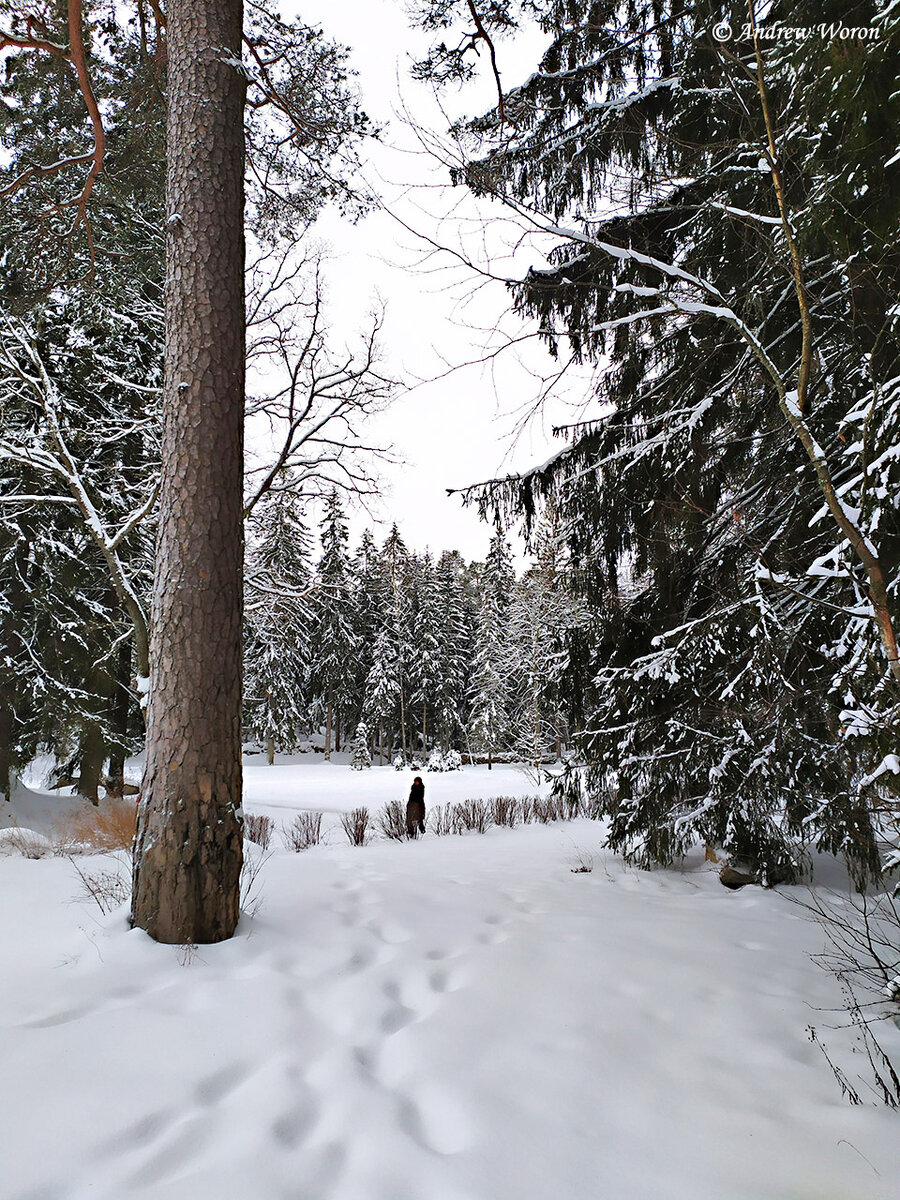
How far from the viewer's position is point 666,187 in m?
3.63

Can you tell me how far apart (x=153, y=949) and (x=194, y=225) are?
4000 mm

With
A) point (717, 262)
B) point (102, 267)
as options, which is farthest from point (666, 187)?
point (102, 267)

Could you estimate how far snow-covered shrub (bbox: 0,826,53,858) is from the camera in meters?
7.40

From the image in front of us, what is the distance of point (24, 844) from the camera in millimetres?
7672

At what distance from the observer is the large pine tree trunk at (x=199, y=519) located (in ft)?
10.2

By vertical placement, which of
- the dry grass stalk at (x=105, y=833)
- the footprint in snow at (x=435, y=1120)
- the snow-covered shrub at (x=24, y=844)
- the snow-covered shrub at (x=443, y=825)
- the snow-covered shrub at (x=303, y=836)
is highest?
the footprint in snow at (x=435, y=1120)

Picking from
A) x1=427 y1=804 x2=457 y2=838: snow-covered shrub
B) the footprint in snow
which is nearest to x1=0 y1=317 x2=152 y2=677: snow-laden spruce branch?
x1=427 y1=804 x2=457 y2=838: snow-covered shrub

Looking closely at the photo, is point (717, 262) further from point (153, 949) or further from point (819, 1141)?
point (153, 949)

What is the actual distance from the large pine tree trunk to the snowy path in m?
0.34

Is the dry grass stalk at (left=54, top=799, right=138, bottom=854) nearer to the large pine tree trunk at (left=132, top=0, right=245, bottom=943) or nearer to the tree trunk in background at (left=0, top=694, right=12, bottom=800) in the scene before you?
the tree trunk in background at (left=0, top=694, right=12, bottom=800)

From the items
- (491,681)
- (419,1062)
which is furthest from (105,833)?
(491,681)

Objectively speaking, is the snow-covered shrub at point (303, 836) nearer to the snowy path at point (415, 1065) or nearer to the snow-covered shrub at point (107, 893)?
the snow-covered shrub at point (107, 893)

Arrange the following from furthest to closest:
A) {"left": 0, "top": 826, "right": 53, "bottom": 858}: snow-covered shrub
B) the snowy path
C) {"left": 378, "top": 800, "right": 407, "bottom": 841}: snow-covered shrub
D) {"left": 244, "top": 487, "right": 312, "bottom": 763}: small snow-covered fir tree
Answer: {"left": 378, "top": 800, "right": 407, "bottom": 841}: snow-covered shrub < {"left": 244, "top": 487, "right": 312, "bottom": 763}: small snow-covered fir tree < {"left": 0, "top": 826, "right": 53, "bottom": 858}: snow-covered shrub < the snowy path

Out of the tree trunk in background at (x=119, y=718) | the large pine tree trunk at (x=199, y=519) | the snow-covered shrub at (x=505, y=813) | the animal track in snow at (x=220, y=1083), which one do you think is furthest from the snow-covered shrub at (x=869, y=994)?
the tree trunk in background at (x=119, y=718)
